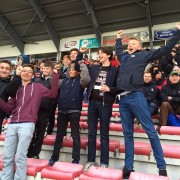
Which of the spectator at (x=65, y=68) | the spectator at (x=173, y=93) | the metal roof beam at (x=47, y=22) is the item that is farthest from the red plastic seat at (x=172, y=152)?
the metal roof beam at (x=47, y=22)

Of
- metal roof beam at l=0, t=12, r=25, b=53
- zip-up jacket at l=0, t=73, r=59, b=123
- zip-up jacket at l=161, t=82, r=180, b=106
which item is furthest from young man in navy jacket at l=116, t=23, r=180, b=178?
metal roof beam at l=0, t=12, r=25, b=53

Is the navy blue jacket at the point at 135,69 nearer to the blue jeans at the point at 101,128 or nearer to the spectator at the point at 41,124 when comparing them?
the blue jeans at the point at 101,128

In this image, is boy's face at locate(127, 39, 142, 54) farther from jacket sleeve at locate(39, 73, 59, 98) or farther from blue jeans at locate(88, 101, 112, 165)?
jacket sleeve at locate(39, 73, 59, 98)

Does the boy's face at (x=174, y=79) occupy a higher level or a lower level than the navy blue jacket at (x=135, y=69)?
higher

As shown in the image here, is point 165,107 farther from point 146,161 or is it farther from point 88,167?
point 88,167

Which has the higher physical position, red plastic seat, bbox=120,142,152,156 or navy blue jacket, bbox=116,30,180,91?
navy blue jacket, bbox=116,30,180,91

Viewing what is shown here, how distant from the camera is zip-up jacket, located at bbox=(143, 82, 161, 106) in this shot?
368cm

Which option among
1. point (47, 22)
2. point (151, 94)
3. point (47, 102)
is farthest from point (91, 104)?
point (47, 22)

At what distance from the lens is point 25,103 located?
2459 millimetres

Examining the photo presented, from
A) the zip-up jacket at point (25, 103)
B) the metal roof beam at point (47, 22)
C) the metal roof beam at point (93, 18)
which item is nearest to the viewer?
the zip-up jacket at point (25, 103)

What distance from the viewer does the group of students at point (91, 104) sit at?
231 cm

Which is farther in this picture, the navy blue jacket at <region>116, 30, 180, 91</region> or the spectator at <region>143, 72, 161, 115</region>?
the spectator at <region>143, 72, 161, 115</region>

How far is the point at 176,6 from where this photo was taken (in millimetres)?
10164

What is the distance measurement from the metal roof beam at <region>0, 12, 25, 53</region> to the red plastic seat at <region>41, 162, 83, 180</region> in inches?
455
